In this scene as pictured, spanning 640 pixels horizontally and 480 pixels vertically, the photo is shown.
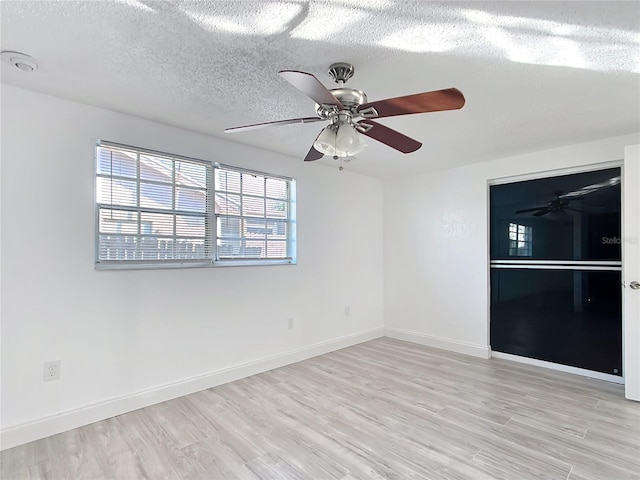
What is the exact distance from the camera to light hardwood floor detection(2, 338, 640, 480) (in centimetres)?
194

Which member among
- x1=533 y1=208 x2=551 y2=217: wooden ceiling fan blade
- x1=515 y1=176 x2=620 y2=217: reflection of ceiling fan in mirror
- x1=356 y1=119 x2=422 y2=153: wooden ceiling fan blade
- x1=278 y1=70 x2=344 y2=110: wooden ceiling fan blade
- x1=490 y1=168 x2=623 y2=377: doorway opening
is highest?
x1=278 y1=70 x2=344 y2=110: wooden ceiling fan blade

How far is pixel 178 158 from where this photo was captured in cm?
300

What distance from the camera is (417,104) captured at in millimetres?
1629

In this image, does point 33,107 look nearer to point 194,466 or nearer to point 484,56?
point 194,466

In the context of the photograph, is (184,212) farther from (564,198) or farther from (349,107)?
(564,198)

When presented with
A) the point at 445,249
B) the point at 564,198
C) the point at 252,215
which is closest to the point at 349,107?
the point at 252,215

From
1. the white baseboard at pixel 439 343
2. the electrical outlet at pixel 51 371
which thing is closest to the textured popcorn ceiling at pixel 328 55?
the electrical outlet at pixel 51 371

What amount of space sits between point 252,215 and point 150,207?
102cm

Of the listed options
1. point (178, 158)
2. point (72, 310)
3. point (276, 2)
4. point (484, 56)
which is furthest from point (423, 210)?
point (72, 310)

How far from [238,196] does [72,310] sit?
170cm

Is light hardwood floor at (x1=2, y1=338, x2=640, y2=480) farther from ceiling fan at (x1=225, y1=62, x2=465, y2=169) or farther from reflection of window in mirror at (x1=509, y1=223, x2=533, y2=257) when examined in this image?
ceiling fan at (x1=225, y1=62, x2=465, y2=169)

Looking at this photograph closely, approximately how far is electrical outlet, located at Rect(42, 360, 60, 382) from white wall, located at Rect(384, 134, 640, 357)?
3.95 metres

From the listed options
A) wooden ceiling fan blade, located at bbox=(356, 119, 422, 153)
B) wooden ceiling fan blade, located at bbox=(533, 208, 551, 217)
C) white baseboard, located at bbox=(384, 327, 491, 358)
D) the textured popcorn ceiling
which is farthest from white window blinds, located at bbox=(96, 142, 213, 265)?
wooden ceiling fan blade, located at bbox=(533, 208, 551, 217)

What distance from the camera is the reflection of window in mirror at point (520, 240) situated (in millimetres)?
3814
